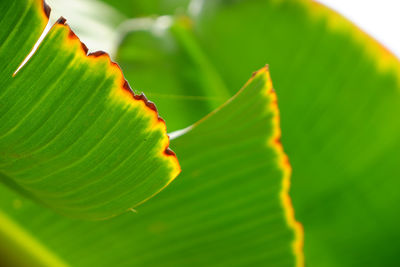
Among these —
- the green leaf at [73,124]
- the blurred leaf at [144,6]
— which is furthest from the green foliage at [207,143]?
the blurred leaf at [144,6]

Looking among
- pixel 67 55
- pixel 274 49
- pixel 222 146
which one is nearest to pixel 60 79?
pixel 67 55

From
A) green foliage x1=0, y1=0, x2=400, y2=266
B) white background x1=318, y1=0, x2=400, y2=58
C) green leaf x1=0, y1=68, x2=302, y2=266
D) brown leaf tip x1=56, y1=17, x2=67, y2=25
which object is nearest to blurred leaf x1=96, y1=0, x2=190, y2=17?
green foliage x1=0, y1=0, x2=400, y2=266

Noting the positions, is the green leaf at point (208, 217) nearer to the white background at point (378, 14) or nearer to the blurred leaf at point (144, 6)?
the white background at point (378, 14)

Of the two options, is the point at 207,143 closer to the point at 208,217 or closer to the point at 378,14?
the point at 208,217

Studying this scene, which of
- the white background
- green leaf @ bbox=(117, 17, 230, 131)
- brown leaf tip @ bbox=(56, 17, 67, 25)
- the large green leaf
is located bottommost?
brown leaf tip @ bbox=(56, 17, 67, 25)

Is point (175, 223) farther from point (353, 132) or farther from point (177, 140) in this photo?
point (353, 132)

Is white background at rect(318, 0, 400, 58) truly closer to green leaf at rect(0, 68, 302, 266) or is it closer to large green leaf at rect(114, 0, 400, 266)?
large green leaf at rect(114, 0, 400, 266)
